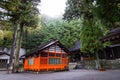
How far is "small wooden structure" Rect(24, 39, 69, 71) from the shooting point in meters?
18.5

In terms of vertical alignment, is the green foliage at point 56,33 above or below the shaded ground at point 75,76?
above

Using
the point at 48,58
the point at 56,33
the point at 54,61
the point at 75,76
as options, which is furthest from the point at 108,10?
the point at 56,33

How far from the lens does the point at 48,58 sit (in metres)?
19.2

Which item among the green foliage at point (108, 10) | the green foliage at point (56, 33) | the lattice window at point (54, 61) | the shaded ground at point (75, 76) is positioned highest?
the green foliage at point (56, 33)

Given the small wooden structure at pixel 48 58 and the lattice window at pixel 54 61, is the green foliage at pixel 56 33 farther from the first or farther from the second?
the lattice window at pixel 54 61

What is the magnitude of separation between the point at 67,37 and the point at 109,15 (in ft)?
89.2

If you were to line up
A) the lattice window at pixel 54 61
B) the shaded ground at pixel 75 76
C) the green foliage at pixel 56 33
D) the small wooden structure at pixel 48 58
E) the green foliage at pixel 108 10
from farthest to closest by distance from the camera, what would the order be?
the green foliage at pixel 56 33, the lattice window at pixel 54 61, the small wooden structure at pixel 48 58, the shaded ground at pixel 75 76, the green foliage at pixel 108 10

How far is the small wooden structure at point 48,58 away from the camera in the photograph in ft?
60.5

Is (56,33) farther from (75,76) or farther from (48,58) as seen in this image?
(75,76)

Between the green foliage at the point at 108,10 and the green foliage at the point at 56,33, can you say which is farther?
the green foliage at the point at 56,33

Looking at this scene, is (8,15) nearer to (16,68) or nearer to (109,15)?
(109,15)

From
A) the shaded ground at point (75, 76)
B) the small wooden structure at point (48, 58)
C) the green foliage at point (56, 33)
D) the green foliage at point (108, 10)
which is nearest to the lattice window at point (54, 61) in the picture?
the small wooden structure at point (48, 58)

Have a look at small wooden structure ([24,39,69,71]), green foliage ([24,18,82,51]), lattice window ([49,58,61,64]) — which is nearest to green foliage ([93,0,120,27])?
small wooden structure ([24,39,69,71])

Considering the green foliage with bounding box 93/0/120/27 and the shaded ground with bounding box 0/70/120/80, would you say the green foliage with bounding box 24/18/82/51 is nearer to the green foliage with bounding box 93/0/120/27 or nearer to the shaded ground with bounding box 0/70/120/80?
the shaded ground with bounding box 0/70/120/80
